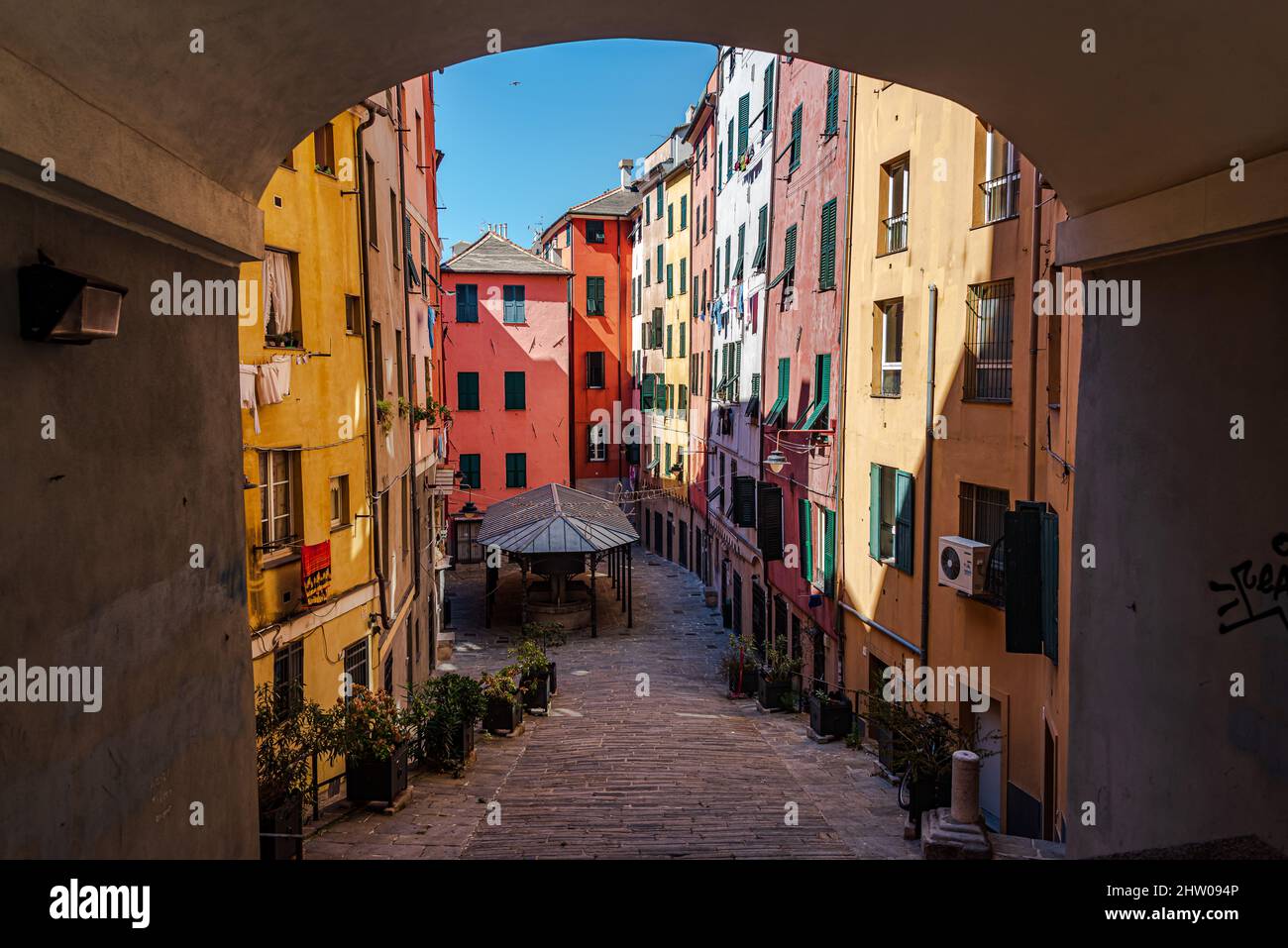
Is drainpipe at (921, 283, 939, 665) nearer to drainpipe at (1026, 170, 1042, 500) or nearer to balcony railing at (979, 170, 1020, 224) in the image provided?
balcony railing at (979, 170, 1020, 224)

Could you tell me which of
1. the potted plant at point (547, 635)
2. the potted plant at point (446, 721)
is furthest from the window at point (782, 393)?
the potted plant at point (446, 721)

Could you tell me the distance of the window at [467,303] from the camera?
43531mm

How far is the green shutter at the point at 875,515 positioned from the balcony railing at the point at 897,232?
3.83 meters

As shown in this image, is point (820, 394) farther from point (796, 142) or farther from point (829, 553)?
point (796, 142)

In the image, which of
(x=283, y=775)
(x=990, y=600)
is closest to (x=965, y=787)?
(x=990, y=600)

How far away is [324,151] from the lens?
48.8ft

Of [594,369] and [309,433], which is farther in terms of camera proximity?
[594,369]

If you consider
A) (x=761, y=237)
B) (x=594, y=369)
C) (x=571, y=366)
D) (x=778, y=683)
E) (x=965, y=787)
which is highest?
(x=761, y=237)

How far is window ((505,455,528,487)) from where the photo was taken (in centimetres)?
4406

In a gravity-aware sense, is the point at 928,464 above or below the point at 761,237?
below

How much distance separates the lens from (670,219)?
42156 millimetres

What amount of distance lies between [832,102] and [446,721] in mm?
14456
